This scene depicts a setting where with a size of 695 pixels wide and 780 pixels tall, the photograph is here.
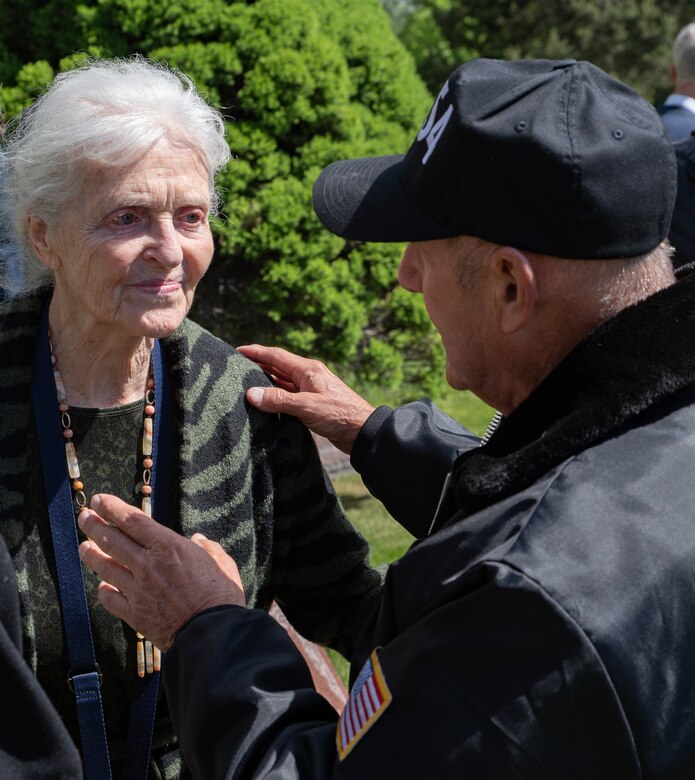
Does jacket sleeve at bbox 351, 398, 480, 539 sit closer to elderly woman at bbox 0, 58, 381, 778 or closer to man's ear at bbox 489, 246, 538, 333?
elderly woman at bbox 0, 58, 381, 778

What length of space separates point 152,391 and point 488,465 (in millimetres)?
1180

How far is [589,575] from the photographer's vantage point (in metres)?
1.43

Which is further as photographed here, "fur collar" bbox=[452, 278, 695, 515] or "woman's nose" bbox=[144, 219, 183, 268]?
"woman's nose" bbox=[144, 219, 183, 268]

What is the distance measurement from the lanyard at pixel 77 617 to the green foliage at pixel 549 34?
1556 centimetres

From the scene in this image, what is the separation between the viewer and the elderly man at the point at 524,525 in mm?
1435

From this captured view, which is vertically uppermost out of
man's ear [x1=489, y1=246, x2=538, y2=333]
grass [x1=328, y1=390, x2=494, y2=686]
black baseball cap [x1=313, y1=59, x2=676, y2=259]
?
black baseball cap [x1=313, y1=59, x2=676, y2=259]

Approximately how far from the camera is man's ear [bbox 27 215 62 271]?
243 cm

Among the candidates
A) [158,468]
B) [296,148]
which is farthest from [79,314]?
[296,148]

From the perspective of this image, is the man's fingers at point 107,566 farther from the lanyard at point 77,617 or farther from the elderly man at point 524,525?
the lanyard at point 77,617

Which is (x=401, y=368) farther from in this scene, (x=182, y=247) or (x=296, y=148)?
(x=182, y=247)

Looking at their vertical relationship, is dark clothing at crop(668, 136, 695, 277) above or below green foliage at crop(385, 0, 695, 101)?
above

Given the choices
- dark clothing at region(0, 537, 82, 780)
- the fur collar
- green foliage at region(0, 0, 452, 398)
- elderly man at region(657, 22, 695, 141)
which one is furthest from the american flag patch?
elderly man at region(657, 22, 695, 141)

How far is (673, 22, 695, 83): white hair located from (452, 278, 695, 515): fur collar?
16.6ft

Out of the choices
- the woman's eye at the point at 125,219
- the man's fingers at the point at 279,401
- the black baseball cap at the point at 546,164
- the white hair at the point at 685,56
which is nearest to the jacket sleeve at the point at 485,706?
the black baseball cap at the point at 546,164
